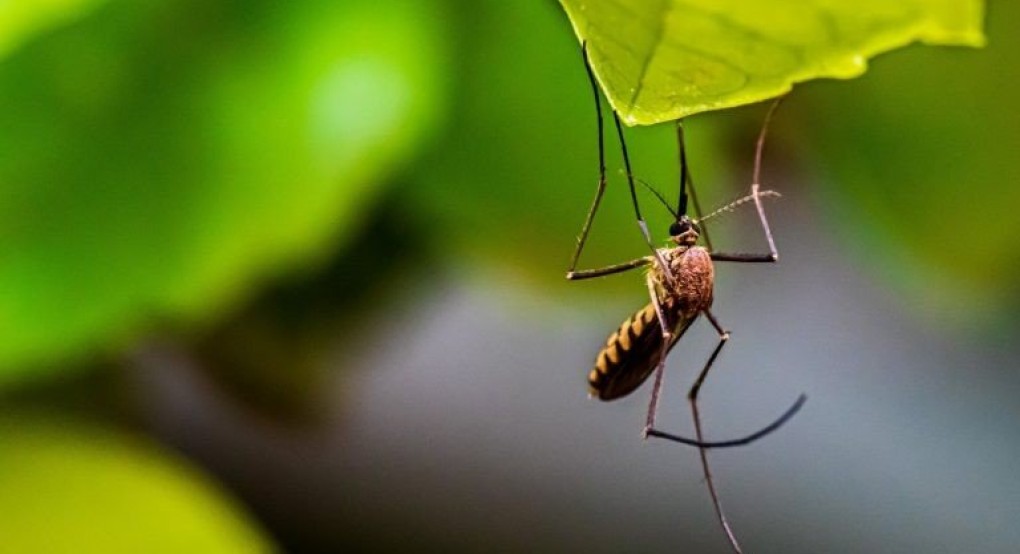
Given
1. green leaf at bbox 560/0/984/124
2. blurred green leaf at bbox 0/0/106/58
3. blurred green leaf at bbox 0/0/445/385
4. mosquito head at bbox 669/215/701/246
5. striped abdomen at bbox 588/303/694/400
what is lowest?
green leaf at bbox 560/0/984/124

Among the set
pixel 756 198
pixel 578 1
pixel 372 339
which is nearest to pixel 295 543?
pixel 372 339

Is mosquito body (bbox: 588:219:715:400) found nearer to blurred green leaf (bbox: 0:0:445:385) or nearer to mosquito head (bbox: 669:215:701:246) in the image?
mosquito head (bbox: 669:215:701:246)

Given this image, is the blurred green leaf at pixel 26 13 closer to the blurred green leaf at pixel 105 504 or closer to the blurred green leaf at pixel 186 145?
the blurred green leaf at pixel 186 145

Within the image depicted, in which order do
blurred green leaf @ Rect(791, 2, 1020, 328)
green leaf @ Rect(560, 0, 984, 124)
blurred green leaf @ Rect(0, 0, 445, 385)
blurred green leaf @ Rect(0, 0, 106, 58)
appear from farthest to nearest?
blurred green leaf @ Rect(791, 2, 1020, 328) < blurred green leaf @ Rect(0, 0, 445, 385) < blurred green leaf @ Rect(0, 0, 106, 58) < green leaf @ Rect(560, 0, 984, 124)

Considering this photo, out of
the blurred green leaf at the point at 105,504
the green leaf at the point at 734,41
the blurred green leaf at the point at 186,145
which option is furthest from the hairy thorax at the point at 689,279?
the green leaf at the point at 734,41

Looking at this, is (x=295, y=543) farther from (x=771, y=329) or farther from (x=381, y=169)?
(x=771, y=329)

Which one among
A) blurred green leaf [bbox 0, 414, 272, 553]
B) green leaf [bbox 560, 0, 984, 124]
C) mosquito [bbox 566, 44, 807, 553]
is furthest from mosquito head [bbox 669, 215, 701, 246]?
green leaf [bbox 560, 0, 984, 124]
